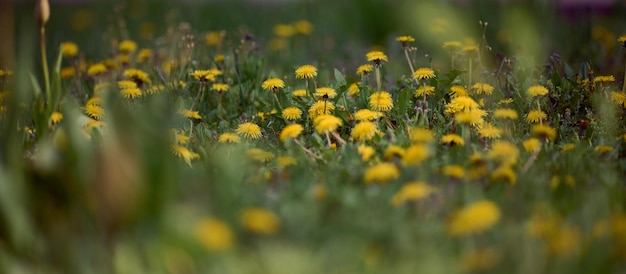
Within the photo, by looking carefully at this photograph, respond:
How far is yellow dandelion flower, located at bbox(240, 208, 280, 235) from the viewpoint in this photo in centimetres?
172

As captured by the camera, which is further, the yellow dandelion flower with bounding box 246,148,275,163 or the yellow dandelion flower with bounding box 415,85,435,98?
the yellow dandelion flower with bounding box 415,85,435,98

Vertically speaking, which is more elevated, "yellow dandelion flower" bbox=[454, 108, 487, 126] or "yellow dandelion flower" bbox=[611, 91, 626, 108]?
"yellow dandelion flower" bbox=[611, 91, 626, 108]

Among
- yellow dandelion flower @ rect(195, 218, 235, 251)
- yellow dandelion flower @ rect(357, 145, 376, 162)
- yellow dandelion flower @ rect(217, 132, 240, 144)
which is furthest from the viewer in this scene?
yellow dandelion flower @ rect(217, 132, 240, 144)

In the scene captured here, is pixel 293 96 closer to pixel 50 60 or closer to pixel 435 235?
pixel 435 235

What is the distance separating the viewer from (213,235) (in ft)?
5.38

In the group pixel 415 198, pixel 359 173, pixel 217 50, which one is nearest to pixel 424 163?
pixel 359 173

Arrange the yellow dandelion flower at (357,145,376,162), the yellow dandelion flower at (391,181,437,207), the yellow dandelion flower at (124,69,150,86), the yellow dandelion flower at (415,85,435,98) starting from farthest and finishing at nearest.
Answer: the yellow dandelion flower at (124,69,150,86)
the yellow dandelion flower at (415,85,435,98)
the yellow dandelion flower at (357,145,376,162)
the yellow dandelion flower at (391,181,437,207)

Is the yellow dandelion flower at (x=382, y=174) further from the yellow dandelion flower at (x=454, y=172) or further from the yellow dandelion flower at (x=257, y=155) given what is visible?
the yellow dandelion flower at (x=257, y=155)

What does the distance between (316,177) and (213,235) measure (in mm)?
706

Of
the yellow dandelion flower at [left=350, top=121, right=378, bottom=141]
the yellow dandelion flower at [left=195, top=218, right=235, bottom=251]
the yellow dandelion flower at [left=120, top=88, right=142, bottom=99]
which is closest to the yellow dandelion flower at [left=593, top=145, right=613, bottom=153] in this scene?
the yellow dandelion flower at [left=350, top=121, right=378, bottom=141]

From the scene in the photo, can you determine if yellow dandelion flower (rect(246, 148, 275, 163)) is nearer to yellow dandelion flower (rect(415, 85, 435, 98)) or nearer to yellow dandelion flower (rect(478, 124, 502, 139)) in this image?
yellow dandelion flower (rect(478, 124, 502, 139))

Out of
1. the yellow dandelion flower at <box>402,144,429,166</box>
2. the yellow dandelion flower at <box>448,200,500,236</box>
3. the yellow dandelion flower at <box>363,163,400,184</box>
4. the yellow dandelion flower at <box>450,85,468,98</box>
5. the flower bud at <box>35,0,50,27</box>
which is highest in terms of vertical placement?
the flower bud at <box>35,0,50,27</box>

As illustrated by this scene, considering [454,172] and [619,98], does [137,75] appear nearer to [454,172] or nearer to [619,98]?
[454,172]

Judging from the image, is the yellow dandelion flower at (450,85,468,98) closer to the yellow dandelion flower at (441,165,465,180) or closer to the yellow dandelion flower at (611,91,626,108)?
the yellow dandelion flower at (611,91,626,108)
